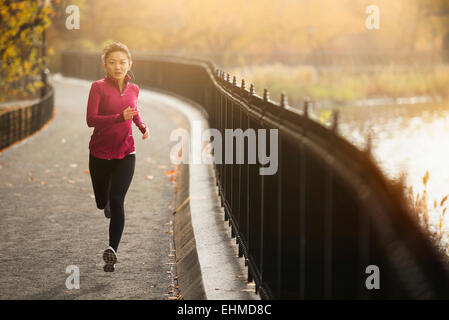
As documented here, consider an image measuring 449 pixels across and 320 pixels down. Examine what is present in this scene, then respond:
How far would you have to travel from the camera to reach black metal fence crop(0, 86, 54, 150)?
17250 mm

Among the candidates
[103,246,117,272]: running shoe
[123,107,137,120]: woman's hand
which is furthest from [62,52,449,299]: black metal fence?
[103,246,117,272]: running shoe

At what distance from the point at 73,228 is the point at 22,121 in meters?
10.1

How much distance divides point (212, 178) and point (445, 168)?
6594 millimetres

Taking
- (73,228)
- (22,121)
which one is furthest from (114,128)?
(22,121)

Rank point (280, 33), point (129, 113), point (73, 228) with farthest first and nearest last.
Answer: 1. point (280, 33)
2. point (73, 228)
3. point (129, 113)

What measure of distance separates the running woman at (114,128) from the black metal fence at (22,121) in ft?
32.6

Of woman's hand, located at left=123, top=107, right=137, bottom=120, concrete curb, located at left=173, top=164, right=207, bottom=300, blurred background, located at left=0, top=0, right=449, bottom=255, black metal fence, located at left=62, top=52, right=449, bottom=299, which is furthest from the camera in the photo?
blurred background, located at left=0, top=0, right=449, bottom=255

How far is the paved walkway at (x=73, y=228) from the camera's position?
7195mm

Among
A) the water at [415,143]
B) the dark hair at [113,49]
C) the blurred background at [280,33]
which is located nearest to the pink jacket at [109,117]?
the dark hair at [113,49]

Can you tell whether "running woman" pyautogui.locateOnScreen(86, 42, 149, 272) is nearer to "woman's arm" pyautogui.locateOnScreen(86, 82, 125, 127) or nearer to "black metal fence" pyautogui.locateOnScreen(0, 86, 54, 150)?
"woman's arm" pyautogui.locateOnScreen(86, 82, 125, 127)

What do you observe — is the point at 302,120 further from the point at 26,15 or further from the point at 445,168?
the point at 26,15

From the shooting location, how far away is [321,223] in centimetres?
439

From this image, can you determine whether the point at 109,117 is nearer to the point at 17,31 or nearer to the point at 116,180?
the point at 116,180
